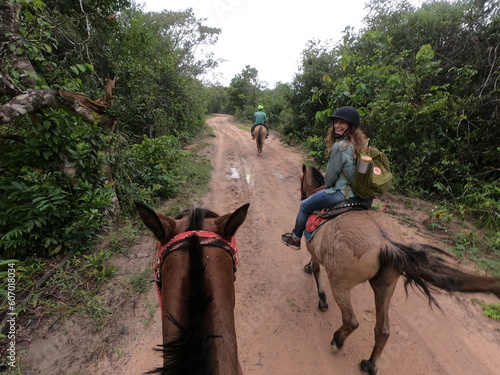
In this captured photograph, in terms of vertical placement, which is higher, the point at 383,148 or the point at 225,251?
the point at 383,148

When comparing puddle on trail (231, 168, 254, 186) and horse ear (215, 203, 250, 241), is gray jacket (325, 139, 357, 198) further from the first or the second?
puddle on trail (231, 168, 254, 186)

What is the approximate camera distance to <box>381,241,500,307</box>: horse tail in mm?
1553

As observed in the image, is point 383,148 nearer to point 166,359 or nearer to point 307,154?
point 307,154

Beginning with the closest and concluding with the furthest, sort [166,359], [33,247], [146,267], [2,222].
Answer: [166,359] < [2,222] < [33,247] < [146,267]

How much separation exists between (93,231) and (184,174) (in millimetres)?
3567

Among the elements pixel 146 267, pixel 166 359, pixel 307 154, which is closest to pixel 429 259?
pixel 166 359

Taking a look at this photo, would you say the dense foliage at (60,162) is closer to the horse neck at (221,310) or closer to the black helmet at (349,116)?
the horse neck at (221,310)

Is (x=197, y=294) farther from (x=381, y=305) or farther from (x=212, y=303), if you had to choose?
(x=381, y=305)

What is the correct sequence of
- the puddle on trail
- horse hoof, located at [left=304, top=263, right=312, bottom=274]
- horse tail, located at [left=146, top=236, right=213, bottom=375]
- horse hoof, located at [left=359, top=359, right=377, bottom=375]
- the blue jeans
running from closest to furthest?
horse tail, located at [left=146, top=236, right=213, bottom=375] → horse hoof, located at [left=359, top=359, right=377, bottom=375] → the blue jeans → horse hoof, located at [left=304, top=263, right=312, bottom=274] → the puddle on trail

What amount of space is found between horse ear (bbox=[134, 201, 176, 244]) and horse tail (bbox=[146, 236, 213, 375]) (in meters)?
0.55

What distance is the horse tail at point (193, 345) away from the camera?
2.69 feet

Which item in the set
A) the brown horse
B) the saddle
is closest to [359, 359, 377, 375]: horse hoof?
the brown horse

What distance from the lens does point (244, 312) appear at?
115 inches

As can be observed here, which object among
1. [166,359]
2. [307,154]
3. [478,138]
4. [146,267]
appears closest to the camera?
[166,359]
